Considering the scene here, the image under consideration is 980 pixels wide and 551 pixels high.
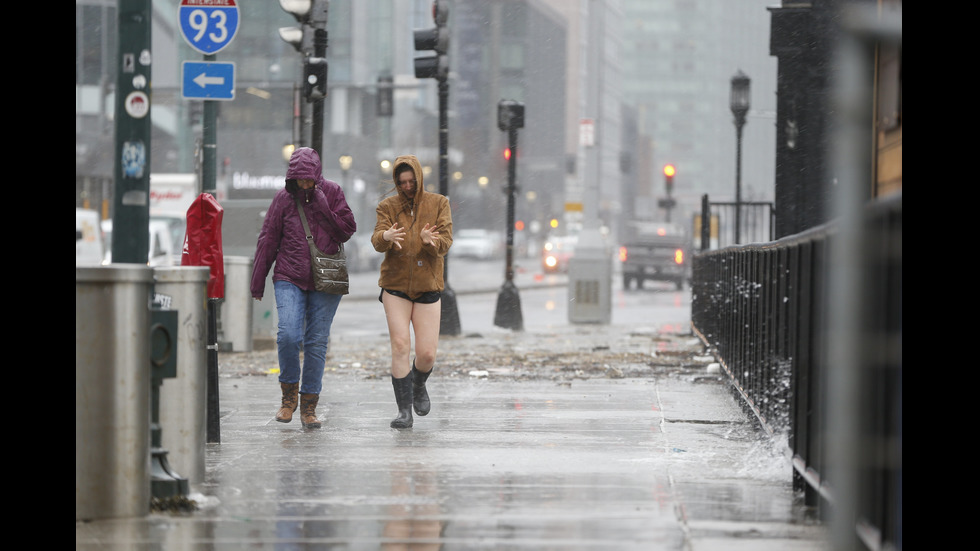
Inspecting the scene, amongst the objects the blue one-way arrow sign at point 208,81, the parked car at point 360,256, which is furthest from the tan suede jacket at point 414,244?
the parked car at point 360,256

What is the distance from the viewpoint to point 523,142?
137875 millimetres

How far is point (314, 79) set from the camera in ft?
43.3

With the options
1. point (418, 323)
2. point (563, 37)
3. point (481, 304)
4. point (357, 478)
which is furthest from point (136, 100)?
point (563, 37)

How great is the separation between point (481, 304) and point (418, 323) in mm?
A: 21028

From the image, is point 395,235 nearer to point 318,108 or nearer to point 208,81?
point 208,81

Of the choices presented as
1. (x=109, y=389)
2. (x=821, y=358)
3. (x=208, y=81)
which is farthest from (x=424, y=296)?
(x=821, y=358)

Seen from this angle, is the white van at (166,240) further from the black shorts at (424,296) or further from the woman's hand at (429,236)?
the woman's hand at (429,236)

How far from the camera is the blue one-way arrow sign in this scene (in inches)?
401

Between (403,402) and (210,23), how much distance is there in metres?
4.19

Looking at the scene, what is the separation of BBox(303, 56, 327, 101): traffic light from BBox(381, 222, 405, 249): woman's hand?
5317 mm

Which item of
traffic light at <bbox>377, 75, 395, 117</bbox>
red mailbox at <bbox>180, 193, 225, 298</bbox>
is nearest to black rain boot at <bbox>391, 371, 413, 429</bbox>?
red mailbox at <bbox>180, 193, 225, 298</bbox>

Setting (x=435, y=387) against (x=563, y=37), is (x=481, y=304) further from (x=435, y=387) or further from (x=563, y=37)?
(x=563, y=37)

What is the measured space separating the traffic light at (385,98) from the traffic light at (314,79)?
78.5 feet

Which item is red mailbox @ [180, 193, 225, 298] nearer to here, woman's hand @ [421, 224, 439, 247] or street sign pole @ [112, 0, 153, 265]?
woman's hand @ [421, 224, 439, 247]
